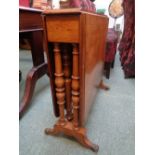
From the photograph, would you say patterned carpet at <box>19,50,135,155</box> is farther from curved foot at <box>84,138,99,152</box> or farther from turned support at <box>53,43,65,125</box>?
turned support at <box>53,43,65,125</box>

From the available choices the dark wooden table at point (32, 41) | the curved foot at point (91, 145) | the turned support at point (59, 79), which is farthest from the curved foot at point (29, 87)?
the curved foot at point (91, 145)

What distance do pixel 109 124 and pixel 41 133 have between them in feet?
1.75

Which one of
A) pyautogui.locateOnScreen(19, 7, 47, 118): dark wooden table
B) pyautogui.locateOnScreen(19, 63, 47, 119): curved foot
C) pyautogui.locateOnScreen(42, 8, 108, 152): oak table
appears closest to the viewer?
pyautogui.locateOnScreen(42, 8, 108, 152): oak table

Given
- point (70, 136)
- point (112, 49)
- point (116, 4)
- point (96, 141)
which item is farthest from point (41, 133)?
point (116, 4)

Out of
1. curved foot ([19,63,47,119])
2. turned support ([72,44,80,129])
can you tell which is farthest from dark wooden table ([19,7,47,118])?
turned support ([72,44,80,129])

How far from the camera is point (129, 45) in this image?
1.94m

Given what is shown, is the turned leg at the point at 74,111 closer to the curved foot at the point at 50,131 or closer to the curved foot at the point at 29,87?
the curved foot at the point at 50,131

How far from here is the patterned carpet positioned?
38.7 inches

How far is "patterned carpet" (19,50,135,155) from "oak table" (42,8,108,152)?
74 millimetres

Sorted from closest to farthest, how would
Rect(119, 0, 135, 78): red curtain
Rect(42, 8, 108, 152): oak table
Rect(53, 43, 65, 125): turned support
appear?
Rect(42, 8, 108, 152): oak table < Rect(53, 43, 65, 125): turned support < Rect(119, 0, 135, 78): red curtain
